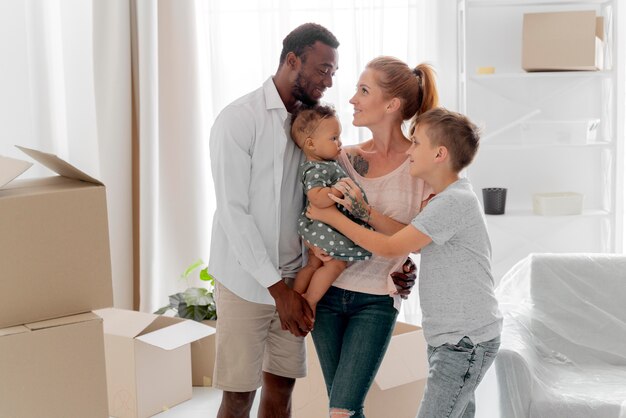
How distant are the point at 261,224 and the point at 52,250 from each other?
59 centimetres

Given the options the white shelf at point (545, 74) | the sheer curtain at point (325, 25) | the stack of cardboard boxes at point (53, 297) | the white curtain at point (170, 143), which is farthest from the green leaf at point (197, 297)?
the stack of cardboard boxes at point (53, 297)

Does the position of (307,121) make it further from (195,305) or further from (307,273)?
(195,305)

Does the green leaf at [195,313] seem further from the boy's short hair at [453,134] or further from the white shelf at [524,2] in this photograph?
the white shelf at [524,2]

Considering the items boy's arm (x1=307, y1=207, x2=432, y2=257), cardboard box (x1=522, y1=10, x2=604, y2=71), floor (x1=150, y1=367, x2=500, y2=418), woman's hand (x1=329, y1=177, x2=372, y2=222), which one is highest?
cardboard box (x1=522, y1=10, x2=604, y2=71)

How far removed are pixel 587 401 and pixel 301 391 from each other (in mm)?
1053

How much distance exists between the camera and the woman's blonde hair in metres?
2.04

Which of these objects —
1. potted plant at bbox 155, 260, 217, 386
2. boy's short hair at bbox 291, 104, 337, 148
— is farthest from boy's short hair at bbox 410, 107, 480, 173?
potted plant at bbox 155, 260, 217, 386

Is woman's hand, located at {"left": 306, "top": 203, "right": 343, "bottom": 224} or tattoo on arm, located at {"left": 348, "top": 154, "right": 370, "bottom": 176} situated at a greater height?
tattoo on arm, located at {"left": 348, "top": 154, "right": 370, "bottom": 176}

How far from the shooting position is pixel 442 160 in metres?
1.89

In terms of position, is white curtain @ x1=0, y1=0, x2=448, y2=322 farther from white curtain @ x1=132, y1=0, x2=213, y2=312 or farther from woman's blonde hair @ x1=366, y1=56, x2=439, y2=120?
woman's blonde hair @ x1=366, y1=56, x2=439, y2=120

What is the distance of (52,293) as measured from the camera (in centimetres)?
158

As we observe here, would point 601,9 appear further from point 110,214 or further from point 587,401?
point 110,214

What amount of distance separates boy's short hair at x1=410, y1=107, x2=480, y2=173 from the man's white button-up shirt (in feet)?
1.26

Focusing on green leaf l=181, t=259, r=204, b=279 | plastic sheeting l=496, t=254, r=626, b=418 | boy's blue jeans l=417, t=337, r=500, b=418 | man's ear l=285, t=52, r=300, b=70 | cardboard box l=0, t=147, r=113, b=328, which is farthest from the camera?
green leaf l=181, t=259, r=204, b=279
